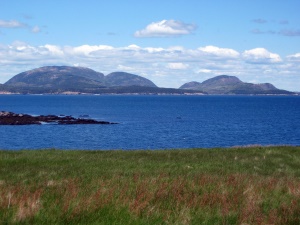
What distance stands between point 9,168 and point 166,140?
54657 millimetres

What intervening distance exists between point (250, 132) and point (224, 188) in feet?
270

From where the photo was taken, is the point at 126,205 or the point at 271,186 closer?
the point at 126,205

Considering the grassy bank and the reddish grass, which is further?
the reddish grass

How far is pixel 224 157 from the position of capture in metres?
29.4

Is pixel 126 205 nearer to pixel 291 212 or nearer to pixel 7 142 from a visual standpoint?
pixel 291 212

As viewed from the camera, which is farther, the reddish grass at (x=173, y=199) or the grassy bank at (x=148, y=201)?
the reddish grass at (x=173, y=199)

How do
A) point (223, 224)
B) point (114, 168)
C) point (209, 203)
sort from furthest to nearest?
point (114, 168), point (209, 203), point (223, 224)

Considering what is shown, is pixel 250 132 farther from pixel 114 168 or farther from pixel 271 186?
pixel 271 186

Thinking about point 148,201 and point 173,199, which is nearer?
point 148,201

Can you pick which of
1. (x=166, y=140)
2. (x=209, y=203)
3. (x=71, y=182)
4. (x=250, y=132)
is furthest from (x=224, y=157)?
(x=250, y=132)

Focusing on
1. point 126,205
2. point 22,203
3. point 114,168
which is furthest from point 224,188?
point 114,168

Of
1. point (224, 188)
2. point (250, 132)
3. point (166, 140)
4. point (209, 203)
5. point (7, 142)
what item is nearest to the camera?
point (209, 203)

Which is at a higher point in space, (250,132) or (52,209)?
(52,209)

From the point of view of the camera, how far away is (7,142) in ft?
235
